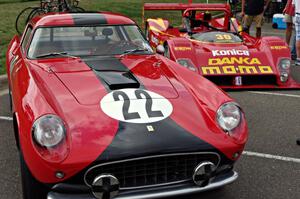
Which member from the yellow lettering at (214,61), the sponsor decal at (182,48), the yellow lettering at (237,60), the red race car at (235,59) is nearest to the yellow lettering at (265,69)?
the red race car at (235,59)

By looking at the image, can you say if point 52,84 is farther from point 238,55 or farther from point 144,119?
point 238,55

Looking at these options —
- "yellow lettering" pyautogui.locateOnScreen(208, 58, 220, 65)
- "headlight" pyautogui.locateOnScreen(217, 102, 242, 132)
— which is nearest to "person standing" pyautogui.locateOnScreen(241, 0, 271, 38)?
"yellow lettering" pyautogui.locateOnScreen(208, 58, 220, 65)

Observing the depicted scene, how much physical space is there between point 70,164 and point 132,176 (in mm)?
419

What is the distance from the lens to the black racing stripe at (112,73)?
3.41m

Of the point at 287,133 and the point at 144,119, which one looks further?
the point at 287,133

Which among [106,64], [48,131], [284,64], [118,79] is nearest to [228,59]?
[284,64]

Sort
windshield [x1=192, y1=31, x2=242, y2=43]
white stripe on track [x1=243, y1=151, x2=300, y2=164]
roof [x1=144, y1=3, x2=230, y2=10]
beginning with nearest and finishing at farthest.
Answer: white stripe on track [x1=243, y1=151, x2=300, y2=164], windshield [x1=192, y1=31, x2=242, y2=43], roof [x1=144, y1=3, x2=230, y2=10]

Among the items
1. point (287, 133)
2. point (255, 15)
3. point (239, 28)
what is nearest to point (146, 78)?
point (287, 133)

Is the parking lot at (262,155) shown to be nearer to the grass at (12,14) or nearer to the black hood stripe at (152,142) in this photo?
the black hood stripe at (152,142)

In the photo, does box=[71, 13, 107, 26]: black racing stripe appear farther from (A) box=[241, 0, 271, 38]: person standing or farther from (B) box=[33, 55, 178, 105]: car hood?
(A) box=[241, 0, 271, 38]: person standing

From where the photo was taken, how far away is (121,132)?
9.45ft

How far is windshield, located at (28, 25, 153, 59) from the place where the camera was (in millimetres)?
4176

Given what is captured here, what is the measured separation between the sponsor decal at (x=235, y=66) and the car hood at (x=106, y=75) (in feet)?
8.22

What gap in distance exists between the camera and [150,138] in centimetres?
285
